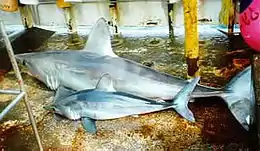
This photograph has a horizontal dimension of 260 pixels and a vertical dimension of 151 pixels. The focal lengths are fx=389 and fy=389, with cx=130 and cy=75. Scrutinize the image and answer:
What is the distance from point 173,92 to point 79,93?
→ 685 mm

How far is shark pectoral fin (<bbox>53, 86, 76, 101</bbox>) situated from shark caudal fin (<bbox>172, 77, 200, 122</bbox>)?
0.83 meters

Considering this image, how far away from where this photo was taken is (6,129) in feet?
9.18

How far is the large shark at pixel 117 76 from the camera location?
8.86 feet

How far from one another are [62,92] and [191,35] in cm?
107

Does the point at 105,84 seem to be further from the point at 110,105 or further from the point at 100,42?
the point at 100,42

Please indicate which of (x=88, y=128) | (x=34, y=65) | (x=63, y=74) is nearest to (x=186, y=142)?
(x=88, y=128)

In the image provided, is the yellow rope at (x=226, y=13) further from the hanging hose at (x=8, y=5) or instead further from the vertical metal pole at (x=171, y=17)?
the hanging hose at (x=8, y=5)

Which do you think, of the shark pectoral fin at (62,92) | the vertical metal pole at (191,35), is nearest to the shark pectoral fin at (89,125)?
the shark pectoral fin at (62,92)

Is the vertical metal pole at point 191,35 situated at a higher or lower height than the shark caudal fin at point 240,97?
higher

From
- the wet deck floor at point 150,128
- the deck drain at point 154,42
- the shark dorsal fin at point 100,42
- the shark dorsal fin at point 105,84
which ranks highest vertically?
the shark dorsal fin at point 100,42

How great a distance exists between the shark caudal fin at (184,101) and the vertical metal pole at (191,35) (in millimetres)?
285

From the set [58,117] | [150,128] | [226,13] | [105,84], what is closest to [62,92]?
[58,117]

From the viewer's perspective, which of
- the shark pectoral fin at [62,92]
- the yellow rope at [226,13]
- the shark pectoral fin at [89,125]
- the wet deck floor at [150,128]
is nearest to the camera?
the wet deck floor at [150,128]

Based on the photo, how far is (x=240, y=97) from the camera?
268cm
